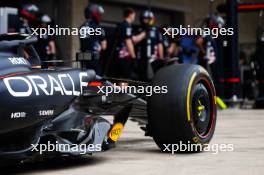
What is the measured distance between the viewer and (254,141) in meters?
6.88

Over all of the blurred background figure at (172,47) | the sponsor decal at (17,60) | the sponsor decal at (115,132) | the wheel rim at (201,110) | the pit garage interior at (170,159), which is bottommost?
the pit garage interior at (170,159)

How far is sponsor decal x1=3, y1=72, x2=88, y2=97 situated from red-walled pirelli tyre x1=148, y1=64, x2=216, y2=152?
2.10 ft

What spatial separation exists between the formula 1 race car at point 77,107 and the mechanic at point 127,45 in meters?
5.83

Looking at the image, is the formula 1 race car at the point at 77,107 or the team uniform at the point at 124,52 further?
the team uniform at the point at 124,52

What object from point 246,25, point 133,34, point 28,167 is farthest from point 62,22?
point 28,167

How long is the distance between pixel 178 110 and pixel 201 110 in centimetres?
45

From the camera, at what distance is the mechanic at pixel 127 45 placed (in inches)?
472

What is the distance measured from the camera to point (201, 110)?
229 inches

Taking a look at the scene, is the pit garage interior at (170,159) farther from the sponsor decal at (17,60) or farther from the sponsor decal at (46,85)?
the sponsor decal at (17,60)

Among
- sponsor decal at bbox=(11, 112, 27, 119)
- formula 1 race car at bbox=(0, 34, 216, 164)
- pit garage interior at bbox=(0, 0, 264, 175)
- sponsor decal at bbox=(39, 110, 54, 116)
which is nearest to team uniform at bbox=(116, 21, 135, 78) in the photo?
pit garage interior at bbox=(0, 0, 264, 175)

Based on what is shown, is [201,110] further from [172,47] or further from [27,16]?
[172,47]

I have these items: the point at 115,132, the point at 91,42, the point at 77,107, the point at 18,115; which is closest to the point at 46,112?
the point at 18,115

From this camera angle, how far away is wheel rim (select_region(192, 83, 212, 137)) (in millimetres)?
5691

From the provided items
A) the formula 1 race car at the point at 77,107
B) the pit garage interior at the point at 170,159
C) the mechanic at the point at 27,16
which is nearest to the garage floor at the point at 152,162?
the pit garage interior at the point at 170,159
